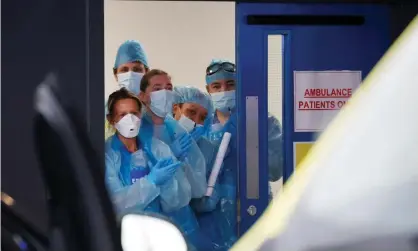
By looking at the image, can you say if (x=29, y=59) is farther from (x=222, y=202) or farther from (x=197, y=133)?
(x=222, y=202)

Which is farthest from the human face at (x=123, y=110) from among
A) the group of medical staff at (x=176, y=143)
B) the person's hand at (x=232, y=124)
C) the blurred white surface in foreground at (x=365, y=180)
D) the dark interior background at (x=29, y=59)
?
the blurred white surface in foreground at (x=365, y=180)

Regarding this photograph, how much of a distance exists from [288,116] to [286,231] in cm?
186

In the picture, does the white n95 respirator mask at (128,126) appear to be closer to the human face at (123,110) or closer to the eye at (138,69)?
the human face at (123,110)

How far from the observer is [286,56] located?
210 cm

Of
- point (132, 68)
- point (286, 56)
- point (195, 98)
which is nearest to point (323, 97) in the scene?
point (286, 56)

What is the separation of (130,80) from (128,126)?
170mm

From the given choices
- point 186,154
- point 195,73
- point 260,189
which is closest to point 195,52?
point 195,73

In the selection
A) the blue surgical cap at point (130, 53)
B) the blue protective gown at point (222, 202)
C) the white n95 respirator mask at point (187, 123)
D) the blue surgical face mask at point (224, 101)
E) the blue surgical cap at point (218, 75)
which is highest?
the blue surgical cap at point (130, 53)

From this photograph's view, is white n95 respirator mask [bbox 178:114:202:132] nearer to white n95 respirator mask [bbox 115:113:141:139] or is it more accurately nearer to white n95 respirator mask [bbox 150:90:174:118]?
white n95 respirator mask [bbox 150:90:174:118]

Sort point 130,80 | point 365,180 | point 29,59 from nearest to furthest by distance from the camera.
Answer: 1. point 365,180
2. point 29,59
3. point 130,80

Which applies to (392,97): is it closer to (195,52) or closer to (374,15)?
(195,52)

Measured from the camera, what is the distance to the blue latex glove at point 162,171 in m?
2.04

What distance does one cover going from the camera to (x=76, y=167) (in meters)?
0.37

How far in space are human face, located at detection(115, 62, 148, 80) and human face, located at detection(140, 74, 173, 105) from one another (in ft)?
0.16
